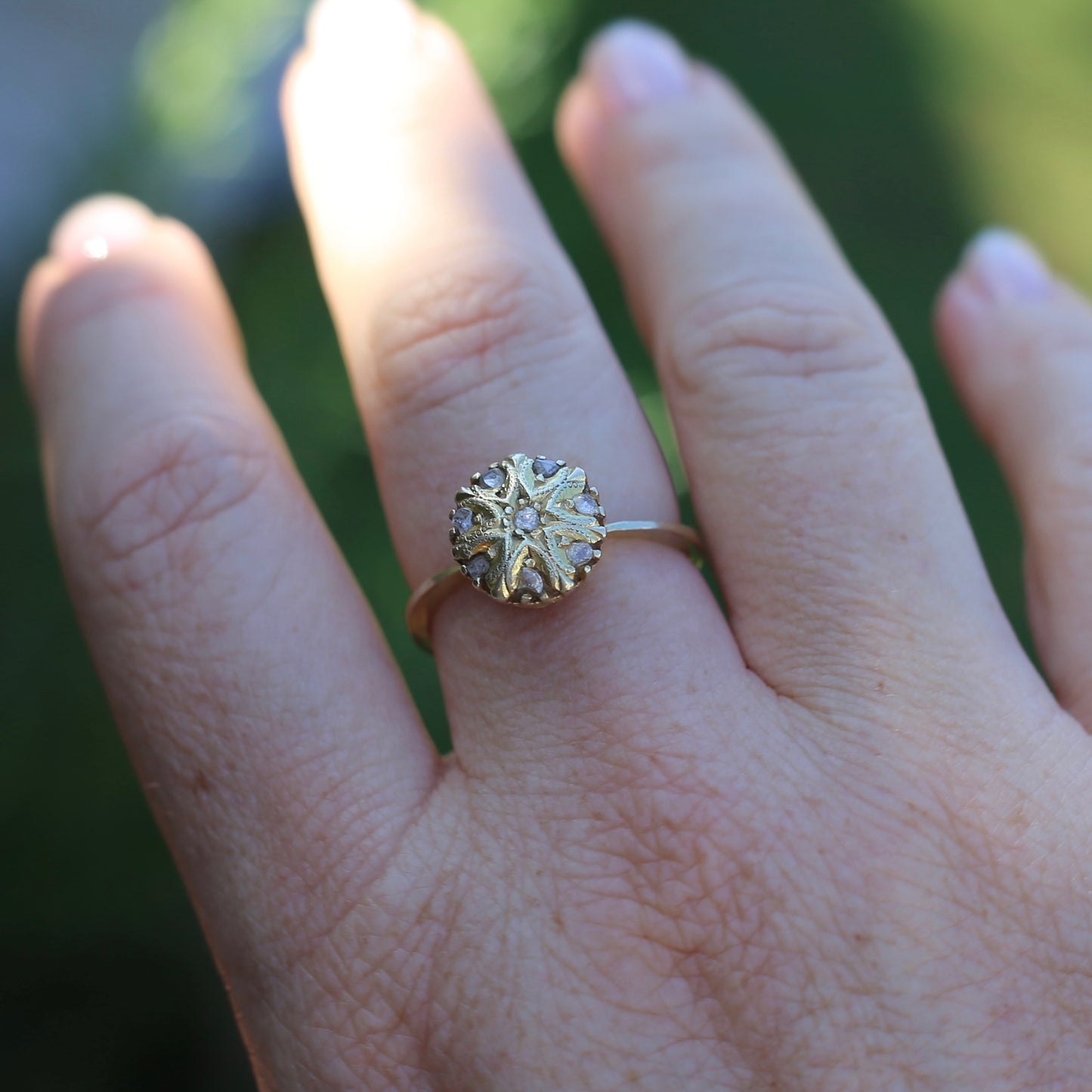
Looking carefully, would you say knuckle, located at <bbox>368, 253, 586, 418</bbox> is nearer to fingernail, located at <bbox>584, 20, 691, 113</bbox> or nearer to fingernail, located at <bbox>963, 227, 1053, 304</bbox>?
fingernail, located at <bbox>584, 20, 691, 113</bbox>

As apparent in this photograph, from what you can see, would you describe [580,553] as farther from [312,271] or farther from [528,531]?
[312,271]

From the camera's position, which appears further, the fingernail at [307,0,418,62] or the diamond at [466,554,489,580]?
the fingernail at [307,0,418,62]

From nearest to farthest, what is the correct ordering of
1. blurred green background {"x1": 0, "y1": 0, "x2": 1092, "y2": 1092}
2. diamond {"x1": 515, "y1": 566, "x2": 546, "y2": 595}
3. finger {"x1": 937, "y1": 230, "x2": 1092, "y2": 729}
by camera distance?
diamond {"x1": 515, "y1": 566, "x2": 546, "y2": 595}
finger {"x1": 937, "y1": 230, "x2": 1092, "y2": 729}
blurred green background {"x1": 0, "y1": 0, "x2": 1092, "y2": 1092}

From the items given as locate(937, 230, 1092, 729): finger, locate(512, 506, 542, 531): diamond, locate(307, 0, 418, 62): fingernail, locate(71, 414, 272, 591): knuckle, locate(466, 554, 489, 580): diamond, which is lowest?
locate(937, 230, 1092, 729): finger

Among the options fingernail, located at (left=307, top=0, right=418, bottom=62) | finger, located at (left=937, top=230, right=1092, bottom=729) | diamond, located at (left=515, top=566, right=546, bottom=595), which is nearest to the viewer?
diamond, located at (left=515, top=566, right=546, bottom=595)

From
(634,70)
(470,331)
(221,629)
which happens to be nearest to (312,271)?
(634,70)

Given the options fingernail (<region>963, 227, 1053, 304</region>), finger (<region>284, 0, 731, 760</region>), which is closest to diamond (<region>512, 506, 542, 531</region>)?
finger (<region>284, 0, 731, 760</region>)
